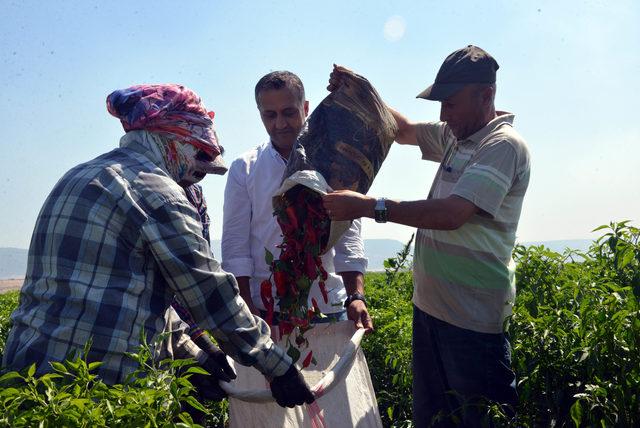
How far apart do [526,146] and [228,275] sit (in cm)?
156

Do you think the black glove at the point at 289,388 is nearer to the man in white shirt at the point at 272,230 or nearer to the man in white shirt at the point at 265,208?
the man in white shirt at the point at 272,230

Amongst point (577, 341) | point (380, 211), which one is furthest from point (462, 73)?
point (577, 341)

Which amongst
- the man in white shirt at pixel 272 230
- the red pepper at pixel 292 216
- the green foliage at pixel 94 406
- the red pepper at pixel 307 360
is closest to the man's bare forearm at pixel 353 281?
the man in white shirt at pixel 272 230

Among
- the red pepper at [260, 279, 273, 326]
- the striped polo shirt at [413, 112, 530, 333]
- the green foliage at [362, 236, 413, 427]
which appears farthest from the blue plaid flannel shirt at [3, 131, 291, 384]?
the green foliage at [362, 236, 413, 427]

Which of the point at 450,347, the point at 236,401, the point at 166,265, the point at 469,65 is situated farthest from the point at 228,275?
the point at 469,65

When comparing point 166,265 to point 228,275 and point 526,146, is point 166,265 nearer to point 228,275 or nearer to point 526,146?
A: point 228,275

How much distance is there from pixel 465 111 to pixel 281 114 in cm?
107

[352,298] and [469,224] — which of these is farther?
[352,298]

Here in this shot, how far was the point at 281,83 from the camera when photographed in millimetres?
3559

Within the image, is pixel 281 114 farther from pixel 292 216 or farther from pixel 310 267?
pixel 310 267

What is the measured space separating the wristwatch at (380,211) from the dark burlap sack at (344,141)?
0.74ft

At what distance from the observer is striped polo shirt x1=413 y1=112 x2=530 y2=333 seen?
2.84m

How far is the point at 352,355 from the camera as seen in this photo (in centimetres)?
287

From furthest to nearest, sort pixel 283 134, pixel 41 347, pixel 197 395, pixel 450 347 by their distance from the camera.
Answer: pixel 283 134, pixel 450 347, pixel 197 395, pixel 41 347
